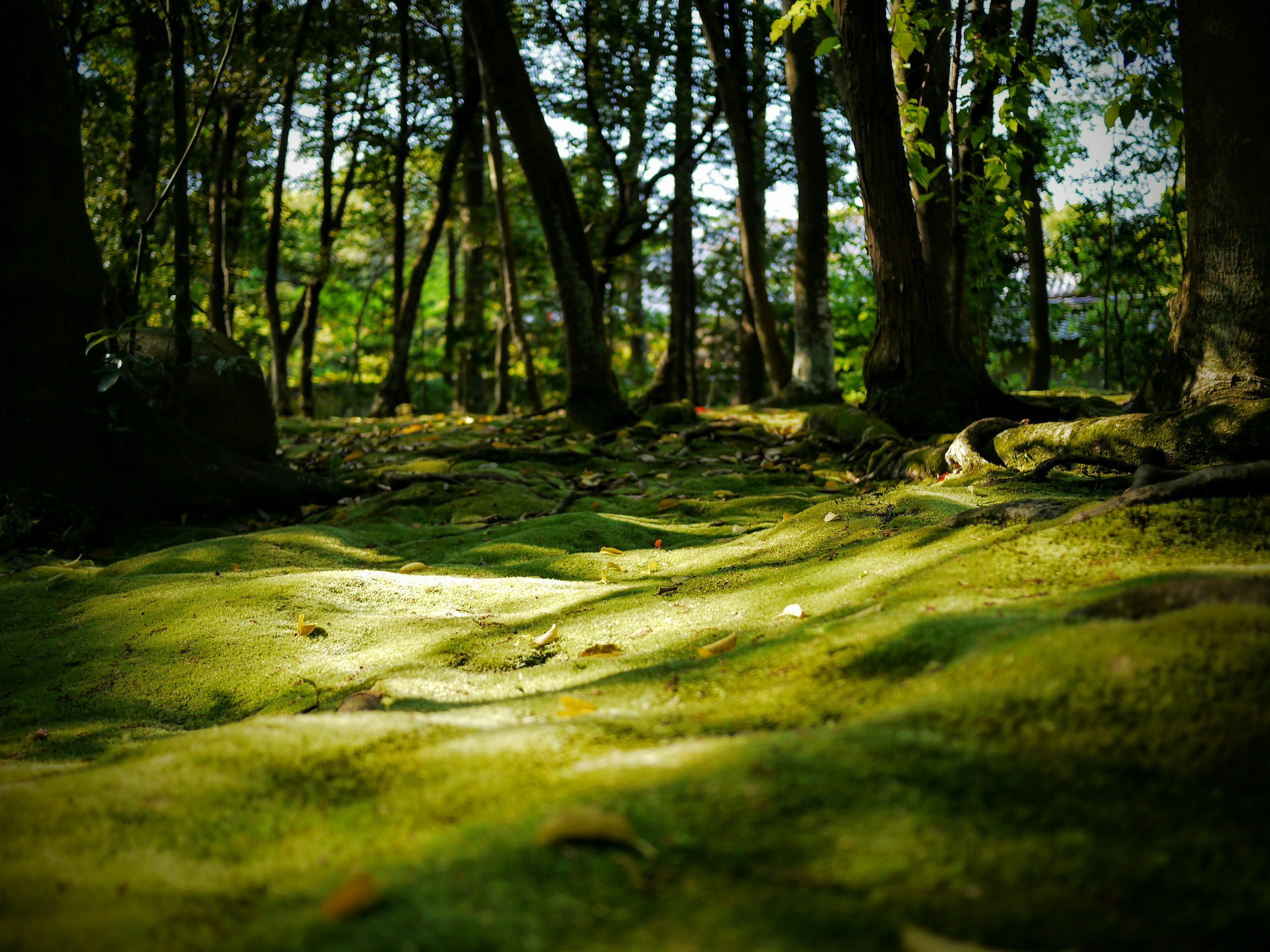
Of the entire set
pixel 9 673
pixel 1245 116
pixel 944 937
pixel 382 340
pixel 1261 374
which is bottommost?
pixel 9 673

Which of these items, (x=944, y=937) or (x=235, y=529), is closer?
(x=944, y=937)

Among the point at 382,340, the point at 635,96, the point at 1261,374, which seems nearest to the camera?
the point at 1261,374

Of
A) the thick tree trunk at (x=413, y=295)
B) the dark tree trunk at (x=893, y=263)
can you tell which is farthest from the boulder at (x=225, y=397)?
the thick tree trunk at (x=413, y=295)

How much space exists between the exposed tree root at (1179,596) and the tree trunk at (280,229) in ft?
38.8

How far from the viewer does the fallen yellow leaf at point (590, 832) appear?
1024mm

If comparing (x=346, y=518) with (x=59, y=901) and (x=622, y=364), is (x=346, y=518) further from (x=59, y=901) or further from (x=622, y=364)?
(x=622, y=364)

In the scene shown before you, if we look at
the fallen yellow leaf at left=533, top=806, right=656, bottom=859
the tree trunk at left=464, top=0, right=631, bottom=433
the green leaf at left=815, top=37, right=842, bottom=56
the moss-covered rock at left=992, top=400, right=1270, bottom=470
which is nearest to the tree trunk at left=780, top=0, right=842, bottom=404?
the tree trunk at left=464, top=0, right=631, bottom=433

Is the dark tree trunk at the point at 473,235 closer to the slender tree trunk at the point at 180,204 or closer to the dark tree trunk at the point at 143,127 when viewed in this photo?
the dark tree trunk at the point at 143,127

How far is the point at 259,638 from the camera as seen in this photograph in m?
2.87

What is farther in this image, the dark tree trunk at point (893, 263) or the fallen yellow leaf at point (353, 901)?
the dark tree trunk at point (893, 263)

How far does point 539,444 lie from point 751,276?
3930 millimetres

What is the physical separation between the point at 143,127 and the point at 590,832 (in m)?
11.4

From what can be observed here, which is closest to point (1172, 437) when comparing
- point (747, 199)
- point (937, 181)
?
point (937, 181)

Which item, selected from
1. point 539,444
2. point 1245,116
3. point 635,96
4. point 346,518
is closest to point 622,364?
point 635,96
